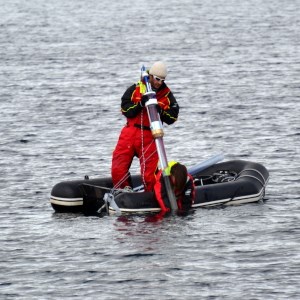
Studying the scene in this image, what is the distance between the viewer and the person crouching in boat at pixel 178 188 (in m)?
22.3

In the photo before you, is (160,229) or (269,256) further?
(160,229)

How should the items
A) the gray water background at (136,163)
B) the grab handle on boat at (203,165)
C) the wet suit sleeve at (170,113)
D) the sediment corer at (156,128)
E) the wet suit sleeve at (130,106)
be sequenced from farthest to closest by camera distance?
the grab handle on boat at (203,165), the wet suit sleeve at (170,113), the wet suit sleeve at (130,106), the sediment corer at (156,128), the gray water background at (136,163)

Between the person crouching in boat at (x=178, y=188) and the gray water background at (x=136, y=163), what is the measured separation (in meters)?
0.34

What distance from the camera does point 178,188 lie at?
22328 mm

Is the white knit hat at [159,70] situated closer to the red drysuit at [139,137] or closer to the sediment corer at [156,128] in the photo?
the sediment corer at [156,128]

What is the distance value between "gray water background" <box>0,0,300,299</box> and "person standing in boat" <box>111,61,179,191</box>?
37.9 inches

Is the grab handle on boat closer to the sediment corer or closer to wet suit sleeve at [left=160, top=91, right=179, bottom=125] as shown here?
wet suit sleeve at [left=160, top=91, right=179, bottom=125]

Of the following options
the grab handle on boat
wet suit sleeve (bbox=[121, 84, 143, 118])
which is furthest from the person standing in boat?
the grab handle on boat

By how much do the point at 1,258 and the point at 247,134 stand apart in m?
14.7

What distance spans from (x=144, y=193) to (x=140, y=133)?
3.90 ft

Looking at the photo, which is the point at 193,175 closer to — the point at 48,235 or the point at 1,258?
the point at 48,235

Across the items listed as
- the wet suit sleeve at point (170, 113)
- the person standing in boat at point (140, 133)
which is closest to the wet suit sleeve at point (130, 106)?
the person standing in boat at point (140, 133)

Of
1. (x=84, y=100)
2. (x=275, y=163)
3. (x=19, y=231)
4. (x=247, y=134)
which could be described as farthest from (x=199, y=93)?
(x=19, y=231)

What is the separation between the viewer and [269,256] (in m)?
20.0
